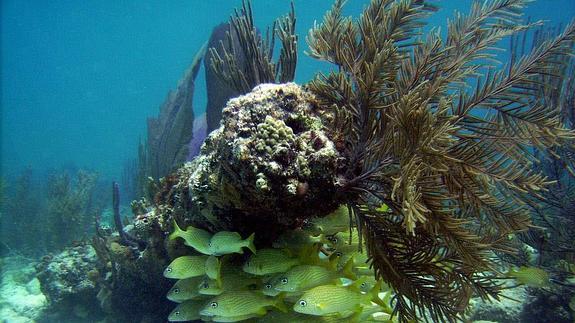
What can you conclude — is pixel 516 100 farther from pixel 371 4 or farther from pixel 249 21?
pixel 249 21

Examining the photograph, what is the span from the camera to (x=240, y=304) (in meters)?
2.81

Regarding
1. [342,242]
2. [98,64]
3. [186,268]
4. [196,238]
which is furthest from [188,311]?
[98,64]

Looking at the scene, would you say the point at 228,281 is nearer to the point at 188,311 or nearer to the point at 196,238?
the point at 196,238

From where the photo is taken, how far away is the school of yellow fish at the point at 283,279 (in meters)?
2.71

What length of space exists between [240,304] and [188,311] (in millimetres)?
824

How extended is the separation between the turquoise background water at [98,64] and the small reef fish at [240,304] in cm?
3440

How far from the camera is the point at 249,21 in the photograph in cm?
460

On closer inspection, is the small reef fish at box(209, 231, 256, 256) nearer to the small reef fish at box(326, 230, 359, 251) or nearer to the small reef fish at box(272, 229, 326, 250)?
the small reef fish at box(272, 229, 326, 250)

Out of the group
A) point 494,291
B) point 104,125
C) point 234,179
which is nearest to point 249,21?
point 234,179

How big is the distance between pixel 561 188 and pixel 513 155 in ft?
11.9

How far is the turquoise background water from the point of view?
213ft

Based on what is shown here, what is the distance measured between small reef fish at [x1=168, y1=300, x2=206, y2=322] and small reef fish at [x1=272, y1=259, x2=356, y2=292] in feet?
3.37

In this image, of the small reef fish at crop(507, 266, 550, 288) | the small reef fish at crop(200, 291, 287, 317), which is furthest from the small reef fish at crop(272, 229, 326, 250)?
the small reef fish at crop(507, 266, 550, 288)

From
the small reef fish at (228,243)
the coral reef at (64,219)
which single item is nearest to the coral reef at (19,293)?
the coral reef at (64,219)
